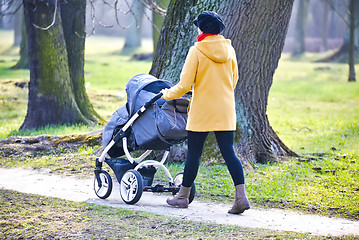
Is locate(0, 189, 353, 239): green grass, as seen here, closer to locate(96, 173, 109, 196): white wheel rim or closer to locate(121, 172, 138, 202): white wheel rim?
locate(121, 172, 138, 202): white wheel rim

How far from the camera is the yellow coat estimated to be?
5.59 meters

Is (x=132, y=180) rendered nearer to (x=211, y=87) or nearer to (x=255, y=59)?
(x=211, y=87)

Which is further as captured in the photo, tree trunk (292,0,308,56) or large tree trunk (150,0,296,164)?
tree trunk (292,0,308,56)

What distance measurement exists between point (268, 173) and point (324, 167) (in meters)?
0.93

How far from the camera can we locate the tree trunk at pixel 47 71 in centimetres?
1144

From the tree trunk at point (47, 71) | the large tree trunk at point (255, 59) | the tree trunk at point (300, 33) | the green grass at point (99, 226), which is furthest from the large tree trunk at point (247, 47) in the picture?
the tree trunk at point (300, 33)

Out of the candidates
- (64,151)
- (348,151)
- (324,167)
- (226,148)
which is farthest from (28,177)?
(348,151)

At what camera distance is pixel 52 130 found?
11156mm

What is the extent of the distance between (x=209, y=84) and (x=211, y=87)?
34 millimetres

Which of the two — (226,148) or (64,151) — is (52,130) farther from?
(226,148)

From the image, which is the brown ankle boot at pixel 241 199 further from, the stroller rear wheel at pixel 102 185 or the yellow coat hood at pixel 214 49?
the stroller rear wheel at pixel 102 185

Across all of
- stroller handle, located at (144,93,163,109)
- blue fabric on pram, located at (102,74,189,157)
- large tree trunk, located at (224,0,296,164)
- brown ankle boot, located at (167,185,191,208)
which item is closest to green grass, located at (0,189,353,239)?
brown ankle boot, located at (167,185,191,208)

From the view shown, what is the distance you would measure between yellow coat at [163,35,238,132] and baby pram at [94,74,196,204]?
0.29m

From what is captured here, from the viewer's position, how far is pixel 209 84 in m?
5.62
